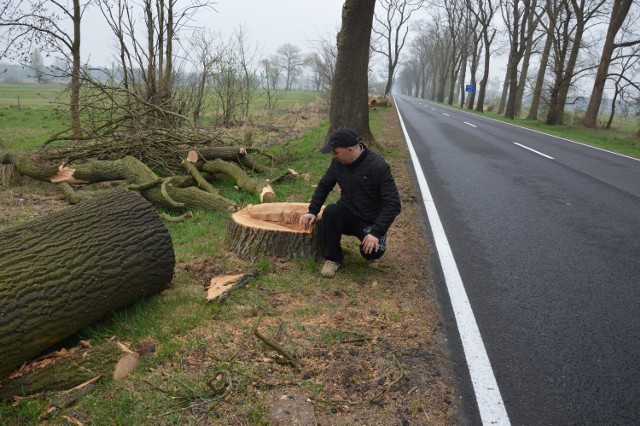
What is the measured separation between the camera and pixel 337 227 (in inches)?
175

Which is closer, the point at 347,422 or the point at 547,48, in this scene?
the point at 347,422

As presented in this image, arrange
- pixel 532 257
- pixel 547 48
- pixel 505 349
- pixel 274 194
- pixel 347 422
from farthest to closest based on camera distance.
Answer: pixel 547 48 < pixel 274 194 < pixel 532 257 < pixel 505 349 < pixel 347 422

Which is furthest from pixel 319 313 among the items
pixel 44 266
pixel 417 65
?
pixel 417 65

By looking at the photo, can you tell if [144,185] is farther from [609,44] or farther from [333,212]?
[609,44]

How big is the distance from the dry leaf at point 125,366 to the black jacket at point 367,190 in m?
2.12

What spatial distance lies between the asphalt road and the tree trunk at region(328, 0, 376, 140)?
2266 millimetres

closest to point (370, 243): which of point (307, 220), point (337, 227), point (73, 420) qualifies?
point (337, 227)

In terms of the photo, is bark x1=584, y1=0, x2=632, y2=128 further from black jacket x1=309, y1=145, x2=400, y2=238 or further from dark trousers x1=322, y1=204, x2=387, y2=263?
dark trousers x1=322, y1=204, x2=387, y2=263

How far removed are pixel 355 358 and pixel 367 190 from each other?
169cm

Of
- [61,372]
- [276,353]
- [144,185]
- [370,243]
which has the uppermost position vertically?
[370,243]

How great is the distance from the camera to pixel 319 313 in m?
3.73

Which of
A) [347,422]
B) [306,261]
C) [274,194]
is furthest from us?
[274,194]

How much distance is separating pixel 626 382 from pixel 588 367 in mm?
218

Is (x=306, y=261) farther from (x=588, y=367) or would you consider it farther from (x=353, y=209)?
(x=588, y=367)
